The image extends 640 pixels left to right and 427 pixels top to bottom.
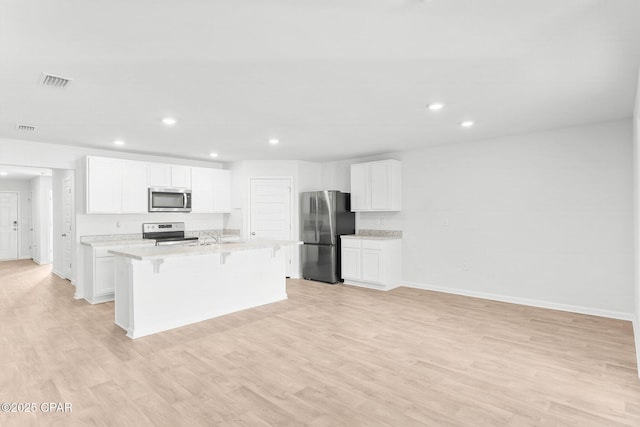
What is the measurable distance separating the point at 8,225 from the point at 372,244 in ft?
33.6

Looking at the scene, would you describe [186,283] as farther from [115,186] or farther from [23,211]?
[23,211]

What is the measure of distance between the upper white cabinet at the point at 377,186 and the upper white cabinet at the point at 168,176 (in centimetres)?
309

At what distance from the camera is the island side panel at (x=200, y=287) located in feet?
12.2

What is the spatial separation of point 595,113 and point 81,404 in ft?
17.8

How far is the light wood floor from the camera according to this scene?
2.20 metres

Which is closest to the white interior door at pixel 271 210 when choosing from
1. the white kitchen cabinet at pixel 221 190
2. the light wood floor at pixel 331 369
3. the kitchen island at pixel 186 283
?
the white kitchen cabinet at pixel 221 190

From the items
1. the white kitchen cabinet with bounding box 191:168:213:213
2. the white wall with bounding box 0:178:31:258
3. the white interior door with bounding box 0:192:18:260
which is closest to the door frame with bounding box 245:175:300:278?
the white kitchen cabinet with bounding box 191:168:213:213

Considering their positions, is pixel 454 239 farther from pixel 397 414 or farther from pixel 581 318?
pixel 397 414

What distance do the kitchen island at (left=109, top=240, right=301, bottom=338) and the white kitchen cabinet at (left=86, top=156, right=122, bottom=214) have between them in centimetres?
169

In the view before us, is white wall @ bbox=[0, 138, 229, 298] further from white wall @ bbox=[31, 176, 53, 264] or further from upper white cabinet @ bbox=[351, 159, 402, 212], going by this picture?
white wall @ bbox=[31, 176, 53, 264]

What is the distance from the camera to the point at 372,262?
228 inches

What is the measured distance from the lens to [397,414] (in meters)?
2.20

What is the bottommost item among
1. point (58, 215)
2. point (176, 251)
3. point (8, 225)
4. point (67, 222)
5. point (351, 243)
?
point (351, 243)

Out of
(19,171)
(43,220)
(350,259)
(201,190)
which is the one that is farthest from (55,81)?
(43,220)
